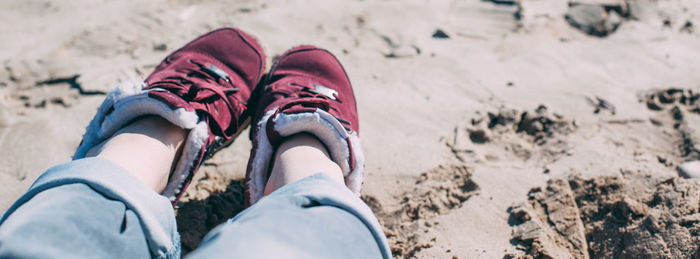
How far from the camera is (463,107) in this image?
1.91 meters

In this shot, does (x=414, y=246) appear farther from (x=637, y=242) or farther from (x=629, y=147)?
(x=629, y=147)

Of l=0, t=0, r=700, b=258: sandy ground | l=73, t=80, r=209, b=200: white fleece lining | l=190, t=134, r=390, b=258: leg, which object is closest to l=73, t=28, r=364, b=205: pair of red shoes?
l=73, t=80, r=209, b=200: white fleece lining

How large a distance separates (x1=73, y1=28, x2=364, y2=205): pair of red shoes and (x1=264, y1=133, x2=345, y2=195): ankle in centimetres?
3

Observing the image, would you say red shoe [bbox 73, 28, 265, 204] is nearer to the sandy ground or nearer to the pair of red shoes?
the pair of red shoes

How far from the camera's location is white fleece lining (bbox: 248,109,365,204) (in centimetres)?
135

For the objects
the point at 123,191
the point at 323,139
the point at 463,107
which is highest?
the point at 123,191

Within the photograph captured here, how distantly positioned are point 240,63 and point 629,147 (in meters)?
1.53

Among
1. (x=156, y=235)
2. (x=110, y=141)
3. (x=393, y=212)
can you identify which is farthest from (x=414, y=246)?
(x=110, y=141)

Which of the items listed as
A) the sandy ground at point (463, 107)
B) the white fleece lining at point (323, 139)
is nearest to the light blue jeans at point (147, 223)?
the white fleece lining at point (323, 139)

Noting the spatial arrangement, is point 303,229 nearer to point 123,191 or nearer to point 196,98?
point 123,191

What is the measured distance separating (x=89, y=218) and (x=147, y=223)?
0.12 m

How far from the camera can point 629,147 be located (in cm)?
166

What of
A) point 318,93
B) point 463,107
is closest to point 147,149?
point 318,93

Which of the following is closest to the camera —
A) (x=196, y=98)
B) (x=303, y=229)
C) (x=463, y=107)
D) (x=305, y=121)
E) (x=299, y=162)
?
(x=303, y=229)
